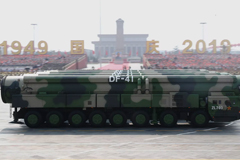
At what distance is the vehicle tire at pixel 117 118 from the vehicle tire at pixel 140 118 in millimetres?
483

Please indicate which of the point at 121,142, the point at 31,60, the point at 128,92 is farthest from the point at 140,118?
the point at 31,60

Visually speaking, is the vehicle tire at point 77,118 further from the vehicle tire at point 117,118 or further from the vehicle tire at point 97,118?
the vehicle tire at point 117,118

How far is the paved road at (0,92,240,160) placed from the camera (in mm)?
13633

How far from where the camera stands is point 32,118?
18.8 meters

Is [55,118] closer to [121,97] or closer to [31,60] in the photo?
[121,97]

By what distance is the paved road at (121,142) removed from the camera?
44.7 ft

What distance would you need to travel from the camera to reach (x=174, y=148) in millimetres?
Answer: 14625

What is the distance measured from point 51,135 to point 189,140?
5856 millimetres

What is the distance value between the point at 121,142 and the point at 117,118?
3.23 m

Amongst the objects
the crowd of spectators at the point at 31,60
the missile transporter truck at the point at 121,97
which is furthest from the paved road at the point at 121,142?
the crowd of spectators at the point at 31,60

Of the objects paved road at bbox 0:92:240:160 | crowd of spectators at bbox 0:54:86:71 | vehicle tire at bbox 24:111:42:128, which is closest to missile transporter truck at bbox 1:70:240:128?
vehicle tire at bbox 24:111:42:128

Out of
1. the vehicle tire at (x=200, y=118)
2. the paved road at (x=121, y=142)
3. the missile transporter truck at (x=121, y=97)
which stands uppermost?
the missile transporter truck at (x=121, y=97)

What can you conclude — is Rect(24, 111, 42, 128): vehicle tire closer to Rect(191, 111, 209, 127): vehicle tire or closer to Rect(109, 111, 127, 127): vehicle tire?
Rect(109, 111, 127, 127): vehicle tire

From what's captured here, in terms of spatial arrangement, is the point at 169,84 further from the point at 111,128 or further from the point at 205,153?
the point at 205,153
